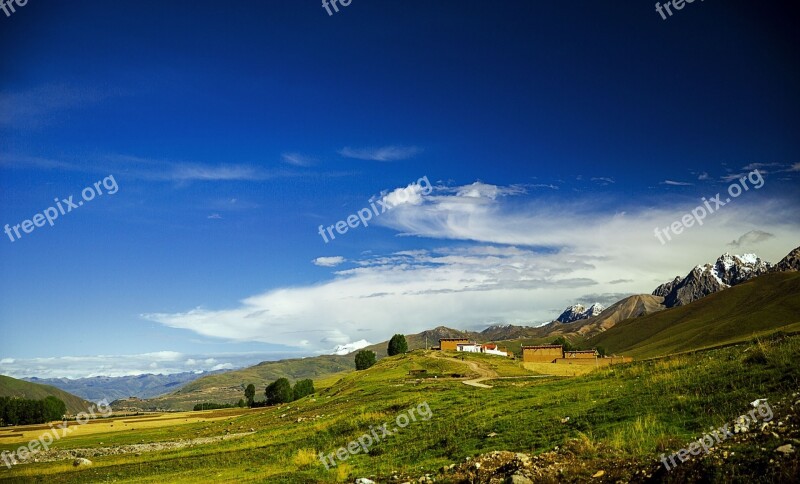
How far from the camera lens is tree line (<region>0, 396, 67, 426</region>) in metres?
157

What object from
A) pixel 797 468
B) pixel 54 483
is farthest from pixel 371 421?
pixel 797 468

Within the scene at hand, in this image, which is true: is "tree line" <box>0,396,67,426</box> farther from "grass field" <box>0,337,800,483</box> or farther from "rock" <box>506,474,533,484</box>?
"rock" <box>506,474,533,484</box>

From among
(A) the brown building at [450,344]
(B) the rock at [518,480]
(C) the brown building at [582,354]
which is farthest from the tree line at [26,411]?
(B) the rock at [518,480]

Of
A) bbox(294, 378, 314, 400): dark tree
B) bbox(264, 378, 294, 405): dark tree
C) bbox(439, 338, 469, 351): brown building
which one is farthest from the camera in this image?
bbox(439, 338, 469, 351): brown building

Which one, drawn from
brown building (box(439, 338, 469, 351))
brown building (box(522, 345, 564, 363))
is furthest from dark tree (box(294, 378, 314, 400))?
brown building (box(522, 345, 564, 363))

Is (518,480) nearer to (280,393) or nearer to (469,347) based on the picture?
(280,393)

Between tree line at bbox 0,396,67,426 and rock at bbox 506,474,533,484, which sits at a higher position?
rock at bbox 506,474,533,484

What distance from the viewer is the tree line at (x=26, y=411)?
157 m

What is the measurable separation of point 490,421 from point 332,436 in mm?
19327

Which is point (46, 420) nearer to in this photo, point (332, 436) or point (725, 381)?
point (332, 436)

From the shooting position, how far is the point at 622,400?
83.7ft

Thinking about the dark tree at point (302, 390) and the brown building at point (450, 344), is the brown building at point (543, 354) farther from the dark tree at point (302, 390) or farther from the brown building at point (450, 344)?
the dark tree at point (302, 390)

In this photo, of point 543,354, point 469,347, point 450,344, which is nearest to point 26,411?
point 450,344

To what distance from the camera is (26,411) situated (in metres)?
160
